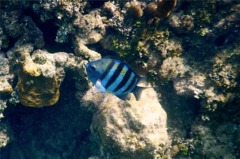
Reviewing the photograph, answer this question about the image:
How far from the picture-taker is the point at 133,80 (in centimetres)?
265

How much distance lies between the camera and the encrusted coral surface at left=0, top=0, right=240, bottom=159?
4.45m

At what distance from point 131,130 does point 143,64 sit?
4.51 ft

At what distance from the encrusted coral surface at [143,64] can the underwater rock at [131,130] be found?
2 centimetres

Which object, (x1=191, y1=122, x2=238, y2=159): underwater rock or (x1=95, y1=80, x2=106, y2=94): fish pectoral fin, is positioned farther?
(x1=191, y1=122, x2=238, y2=159): underwater rock

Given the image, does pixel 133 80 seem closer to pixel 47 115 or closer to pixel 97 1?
pixel 97 1

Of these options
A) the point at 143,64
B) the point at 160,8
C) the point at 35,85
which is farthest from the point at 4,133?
the point at 160,8

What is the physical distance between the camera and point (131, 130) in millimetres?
4379

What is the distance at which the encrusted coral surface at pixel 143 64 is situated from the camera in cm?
445

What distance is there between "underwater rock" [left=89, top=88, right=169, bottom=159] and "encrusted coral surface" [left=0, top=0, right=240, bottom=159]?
2 centimetres

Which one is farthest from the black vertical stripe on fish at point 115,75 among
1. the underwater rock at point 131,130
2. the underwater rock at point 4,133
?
the underwater rock at point 4,133

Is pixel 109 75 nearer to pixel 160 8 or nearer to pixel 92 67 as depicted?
pixel 92 67

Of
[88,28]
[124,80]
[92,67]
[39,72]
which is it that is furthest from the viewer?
[88,28]

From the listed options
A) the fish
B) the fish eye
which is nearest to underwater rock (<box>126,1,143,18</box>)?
the fish

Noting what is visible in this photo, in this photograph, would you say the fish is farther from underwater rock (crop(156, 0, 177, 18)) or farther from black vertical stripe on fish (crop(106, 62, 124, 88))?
underwater rock (crop(156, 0, 177, 18))
